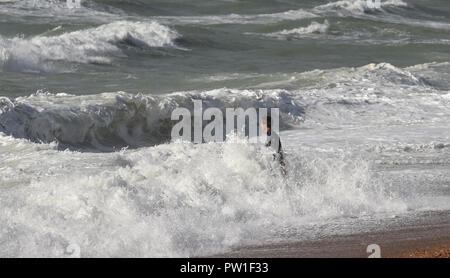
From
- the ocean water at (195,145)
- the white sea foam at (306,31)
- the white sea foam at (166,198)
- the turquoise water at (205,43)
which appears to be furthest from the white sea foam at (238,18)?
the white sea foam at (166,198)

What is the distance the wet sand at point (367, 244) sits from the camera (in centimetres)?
811

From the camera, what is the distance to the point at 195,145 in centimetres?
1166

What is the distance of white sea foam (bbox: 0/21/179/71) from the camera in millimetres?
25094

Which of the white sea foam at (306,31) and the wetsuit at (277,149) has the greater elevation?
the wetsuit at (277,149)

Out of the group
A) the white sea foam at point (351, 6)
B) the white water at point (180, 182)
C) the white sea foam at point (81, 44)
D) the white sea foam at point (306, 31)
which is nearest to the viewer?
the white water at point (180, 182)

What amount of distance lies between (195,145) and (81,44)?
17276mm

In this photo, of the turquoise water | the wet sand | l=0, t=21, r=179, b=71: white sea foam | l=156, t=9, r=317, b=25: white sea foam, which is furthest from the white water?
l=156, t=9, r=317, b=25: white sea foam

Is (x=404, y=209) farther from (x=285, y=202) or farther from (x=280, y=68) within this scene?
(x=280, y=68)

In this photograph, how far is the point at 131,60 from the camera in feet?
90.0

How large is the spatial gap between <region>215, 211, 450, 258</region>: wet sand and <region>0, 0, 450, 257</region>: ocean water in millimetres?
261

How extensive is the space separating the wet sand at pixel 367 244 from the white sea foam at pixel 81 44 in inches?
668

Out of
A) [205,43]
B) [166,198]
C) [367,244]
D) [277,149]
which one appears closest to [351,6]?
[205,43]

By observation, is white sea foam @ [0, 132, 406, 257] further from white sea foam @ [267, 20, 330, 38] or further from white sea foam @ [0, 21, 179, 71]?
white sea foam @ [267, 20, 330, 38]

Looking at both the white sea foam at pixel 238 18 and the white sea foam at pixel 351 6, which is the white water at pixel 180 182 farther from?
the white sea foam at pixel 351 6
